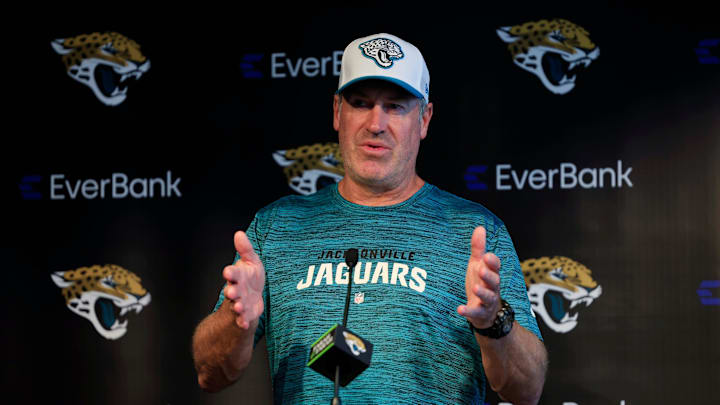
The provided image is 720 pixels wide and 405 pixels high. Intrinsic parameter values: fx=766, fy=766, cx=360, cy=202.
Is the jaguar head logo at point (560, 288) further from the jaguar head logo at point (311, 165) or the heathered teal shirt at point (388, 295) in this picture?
the heathered teal shirt at point (388, 295)

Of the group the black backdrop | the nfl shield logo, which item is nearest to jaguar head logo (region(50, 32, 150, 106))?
the black backdrop

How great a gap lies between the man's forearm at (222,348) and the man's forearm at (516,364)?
0.50 m

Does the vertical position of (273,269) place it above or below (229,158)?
below

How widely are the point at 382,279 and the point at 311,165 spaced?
1.59 meters

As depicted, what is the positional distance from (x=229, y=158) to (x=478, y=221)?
1.74 m

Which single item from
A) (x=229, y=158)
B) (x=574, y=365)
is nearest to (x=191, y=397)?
(x=229, y=158)

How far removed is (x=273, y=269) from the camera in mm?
1891

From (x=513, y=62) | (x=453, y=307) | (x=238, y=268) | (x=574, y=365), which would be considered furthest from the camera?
(x=513, y=62)

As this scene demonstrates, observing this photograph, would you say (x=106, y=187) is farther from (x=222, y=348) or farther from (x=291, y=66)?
(x=222, y=348)

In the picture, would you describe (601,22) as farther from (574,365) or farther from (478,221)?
(478,221)

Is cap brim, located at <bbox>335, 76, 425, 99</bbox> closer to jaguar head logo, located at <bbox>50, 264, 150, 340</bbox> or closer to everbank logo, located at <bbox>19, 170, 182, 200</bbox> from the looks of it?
everbank logo, located at <bbox>19, 170, 182, 200</bbox>

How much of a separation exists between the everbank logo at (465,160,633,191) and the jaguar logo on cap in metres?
1.30

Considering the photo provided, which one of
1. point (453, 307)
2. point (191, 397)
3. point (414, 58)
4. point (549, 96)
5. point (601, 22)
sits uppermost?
point (601, 22)

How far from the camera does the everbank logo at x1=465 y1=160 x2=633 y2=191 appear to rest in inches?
121
